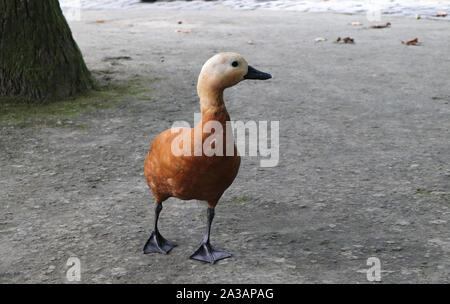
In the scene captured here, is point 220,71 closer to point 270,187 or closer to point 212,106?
point 212,106

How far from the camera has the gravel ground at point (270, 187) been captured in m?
2.89

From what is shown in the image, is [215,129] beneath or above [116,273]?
above

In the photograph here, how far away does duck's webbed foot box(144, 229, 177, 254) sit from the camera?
2.99 metres

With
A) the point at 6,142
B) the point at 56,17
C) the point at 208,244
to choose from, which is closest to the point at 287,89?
the point at 56,17

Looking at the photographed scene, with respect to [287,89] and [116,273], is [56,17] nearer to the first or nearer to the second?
[287,89]

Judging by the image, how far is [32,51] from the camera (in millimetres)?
5652

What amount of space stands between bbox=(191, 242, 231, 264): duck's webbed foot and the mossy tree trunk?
3409 mm

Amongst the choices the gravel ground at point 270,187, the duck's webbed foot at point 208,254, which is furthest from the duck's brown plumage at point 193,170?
the gravel ground at point 270,187

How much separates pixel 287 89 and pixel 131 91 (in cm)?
173

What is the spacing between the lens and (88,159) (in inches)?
172

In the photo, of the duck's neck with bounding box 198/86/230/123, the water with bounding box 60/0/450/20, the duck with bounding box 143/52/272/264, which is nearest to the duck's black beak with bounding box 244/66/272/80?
the duck with bounding box 143/52/272/264

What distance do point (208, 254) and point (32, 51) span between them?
11.9 ft

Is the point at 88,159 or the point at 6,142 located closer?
the point at 88,159

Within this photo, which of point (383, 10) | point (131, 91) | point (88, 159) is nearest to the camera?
point (88, 159)
